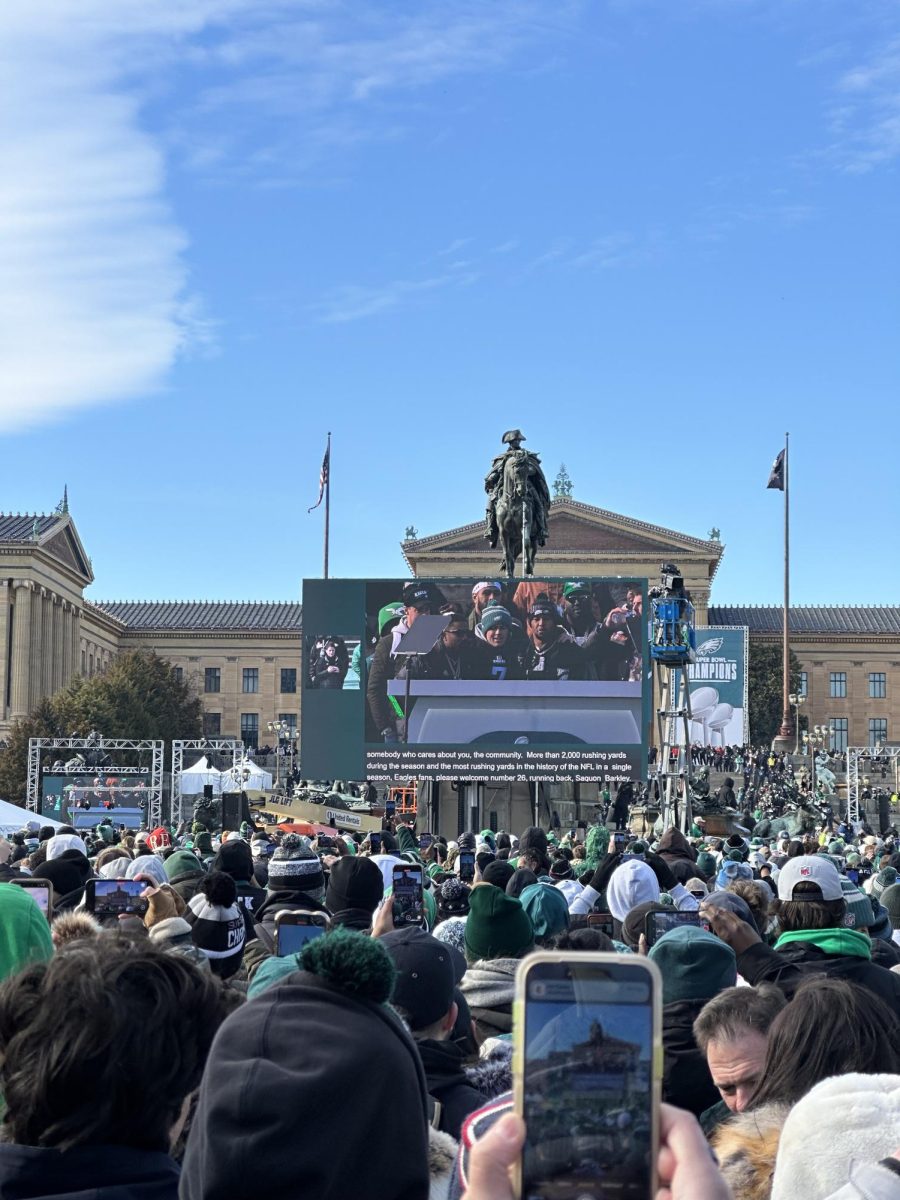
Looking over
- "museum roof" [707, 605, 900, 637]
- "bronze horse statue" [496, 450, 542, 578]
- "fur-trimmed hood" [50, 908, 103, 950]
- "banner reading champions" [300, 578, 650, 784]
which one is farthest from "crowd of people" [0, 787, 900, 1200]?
"museum roof" [707, 605, 900, 637]

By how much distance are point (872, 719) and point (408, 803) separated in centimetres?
6997

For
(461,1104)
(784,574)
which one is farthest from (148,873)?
(784,574)

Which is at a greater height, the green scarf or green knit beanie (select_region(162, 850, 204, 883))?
the green scarf

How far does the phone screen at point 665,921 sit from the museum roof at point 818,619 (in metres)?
104

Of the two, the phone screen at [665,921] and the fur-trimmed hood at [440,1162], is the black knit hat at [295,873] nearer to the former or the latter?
the phone screen at [665,921]

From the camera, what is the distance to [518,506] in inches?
1492

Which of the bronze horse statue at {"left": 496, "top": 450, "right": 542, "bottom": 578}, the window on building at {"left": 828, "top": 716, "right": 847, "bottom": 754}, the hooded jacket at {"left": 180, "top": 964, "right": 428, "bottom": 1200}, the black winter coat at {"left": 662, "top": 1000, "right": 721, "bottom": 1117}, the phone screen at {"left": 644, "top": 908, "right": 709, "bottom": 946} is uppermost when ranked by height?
the bronze horse statue at {"left": 496, "top": 450, "right": 542, "bottom": 578}

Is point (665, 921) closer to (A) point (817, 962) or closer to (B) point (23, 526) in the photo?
(A) point (817, 962)

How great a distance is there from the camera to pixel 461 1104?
14.8 feet

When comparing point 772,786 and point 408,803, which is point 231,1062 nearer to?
point 408,803

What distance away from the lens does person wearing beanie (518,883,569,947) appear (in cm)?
824

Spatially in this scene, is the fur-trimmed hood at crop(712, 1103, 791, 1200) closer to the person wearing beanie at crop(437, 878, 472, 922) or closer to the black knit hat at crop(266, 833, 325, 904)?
the black knit hat at crop(266, 833, 325, 904)

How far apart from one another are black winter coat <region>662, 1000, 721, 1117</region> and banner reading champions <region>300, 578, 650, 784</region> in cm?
3263

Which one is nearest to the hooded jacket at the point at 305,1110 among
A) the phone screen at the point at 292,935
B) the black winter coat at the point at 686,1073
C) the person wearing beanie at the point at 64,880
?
the black winter coat at the point at 686,1073
